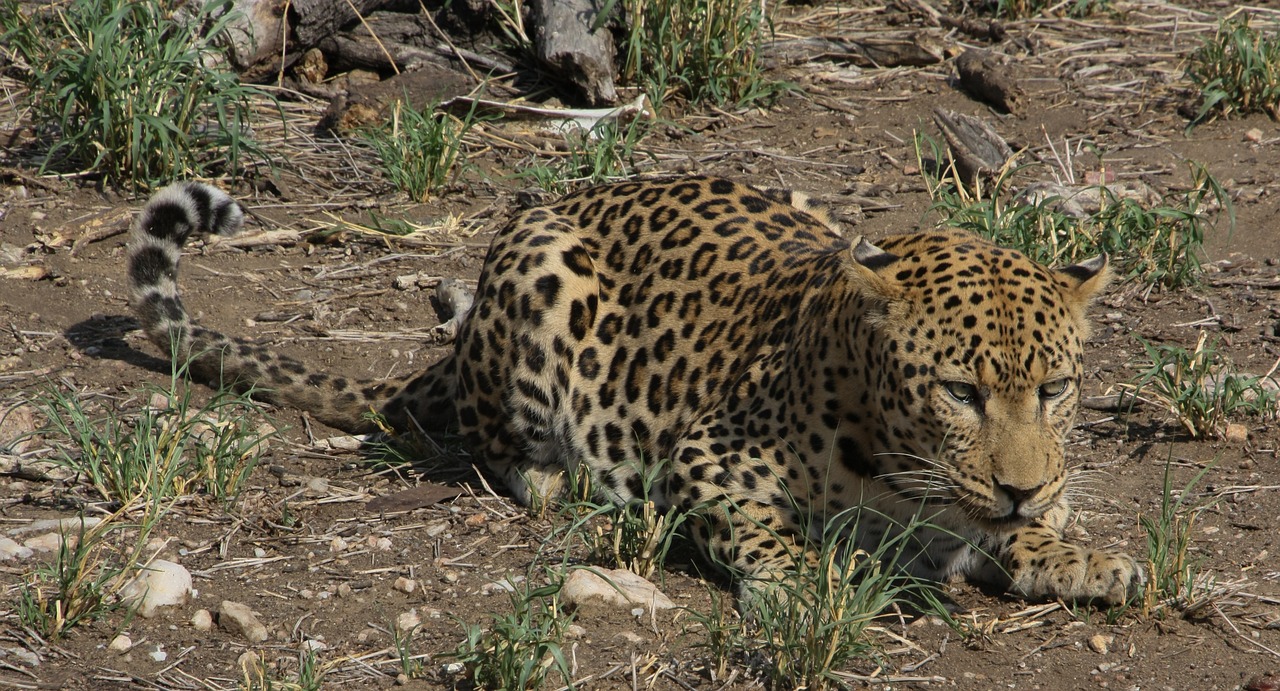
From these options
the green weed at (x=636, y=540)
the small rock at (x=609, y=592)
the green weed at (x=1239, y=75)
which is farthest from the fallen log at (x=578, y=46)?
the small rock at (x=609, y=592)

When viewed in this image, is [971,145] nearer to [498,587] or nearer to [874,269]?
[874,269]

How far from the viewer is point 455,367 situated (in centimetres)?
711

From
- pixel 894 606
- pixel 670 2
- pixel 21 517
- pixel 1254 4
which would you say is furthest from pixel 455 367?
pixel 1254 4

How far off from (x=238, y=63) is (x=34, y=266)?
9.15 feet

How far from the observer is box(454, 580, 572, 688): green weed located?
183 inches

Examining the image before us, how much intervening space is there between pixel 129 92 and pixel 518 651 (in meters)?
5.55

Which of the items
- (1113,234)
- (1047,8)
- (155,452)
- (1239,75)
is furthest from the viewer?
(1047,8)

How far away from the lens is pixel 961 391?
5.07 metres

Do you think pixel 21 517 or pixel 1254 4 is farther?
pixel 1254 4

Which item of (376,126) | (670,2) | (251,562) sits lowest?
(251,562)

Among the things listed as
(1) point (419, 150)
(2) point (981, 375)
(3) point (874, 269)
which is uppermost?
(3) point (874, 269)

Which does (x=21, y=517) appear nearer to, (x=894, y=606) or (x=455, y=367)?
(x=455, y=367)

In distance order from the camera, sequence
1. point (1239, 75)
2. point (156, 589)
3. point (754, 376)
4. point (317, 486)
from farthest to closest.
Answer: point (1239, 75) → point (317, 486) → point (754, 376) → point (156, 589)

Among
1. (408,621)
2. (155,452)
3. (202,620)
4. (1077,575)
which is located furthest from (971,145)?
(202,620)
